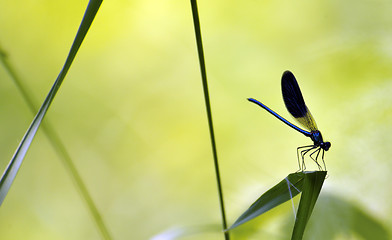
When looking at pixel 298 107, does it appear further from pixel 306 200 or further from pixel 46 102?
pixel 46 102

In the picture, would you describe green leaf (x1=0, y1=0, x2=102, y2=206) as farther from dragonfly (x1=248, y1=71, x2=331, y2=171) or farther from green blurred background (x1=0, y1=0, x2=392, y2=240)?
green blurred background (x1=0, y1=0, x2=392, y2=240)

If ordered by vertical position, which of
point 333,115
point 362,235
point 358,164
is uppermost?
point 333,115

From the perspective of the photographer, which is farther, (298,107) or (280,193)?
(298,107)

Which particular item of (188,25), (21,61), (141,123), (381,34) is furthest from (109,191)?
(381,34)

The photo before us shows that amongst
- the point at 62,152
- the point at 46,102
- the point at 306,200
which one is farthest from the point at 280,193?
the point at 62,152

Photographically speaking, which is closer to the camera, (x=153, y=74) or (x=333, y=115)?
(x=333, y=115)

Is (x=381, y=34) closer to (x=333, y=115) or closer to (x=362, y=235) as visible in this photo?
(x=333, y=115)
